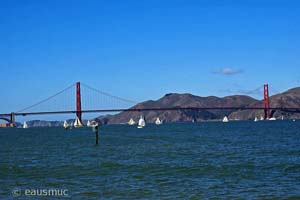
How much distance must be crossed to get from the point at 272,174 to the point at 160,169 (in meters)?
5.40

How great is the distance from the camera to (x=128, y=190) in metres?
18.2

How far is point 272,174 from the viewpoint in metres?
21.8

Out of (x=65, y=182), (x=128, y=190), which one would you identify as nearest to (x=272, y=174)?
(x=128, y=190)

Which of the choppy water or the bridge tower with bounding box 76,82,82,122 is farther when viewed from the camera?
the bridge tower with bounding box 76,82,82,122

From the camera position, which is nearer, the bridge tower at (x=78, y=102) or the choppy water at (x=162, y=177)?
the choppy water at (x=162, y=177)

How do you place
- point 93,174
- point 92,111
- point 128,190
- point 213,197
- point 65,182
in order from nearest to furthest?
point 213,197
point 128,190
point 65,182
point 93,174
point 92,111

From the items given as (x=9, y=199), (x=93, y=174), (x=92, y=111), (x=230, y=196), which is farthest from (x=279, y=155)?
(x=92, y=111)

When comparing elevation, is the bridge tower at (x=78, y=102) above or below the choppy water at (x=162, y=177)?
above

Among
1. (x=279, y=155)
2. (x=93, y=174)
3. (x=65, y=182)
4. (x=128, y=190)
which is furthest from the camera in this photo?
(x=279, y=155)

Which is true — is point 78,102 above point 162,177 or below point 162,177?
above

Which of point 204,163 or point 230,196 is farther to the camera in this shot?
point 204,163

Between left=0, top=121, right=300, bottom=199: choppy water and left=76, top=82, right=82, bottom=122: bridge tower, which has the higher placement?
left=76, top=82, right=82, bottom=122: bridge tower

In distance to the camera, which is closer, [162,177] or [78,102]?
[162,177]

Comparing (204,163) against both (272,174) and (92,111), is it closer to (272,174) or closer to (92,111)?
(272,174)
